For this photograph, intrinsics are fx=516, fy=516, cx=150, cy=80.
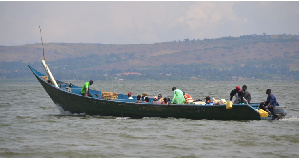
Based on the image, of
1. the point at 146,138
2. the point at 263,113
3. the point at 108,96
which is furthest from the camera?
the point at 108,96

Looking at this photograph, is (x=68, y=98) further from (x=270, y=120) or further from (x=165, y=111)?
(x=270, y=120)

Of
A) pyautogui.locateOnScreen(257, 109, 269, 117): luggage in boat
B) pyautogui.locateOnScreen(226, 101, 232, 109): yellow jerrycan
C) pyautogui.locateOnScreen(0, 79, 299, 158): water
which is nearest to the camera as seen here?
pyautogui.locateOnScreen(0, 79, 299, 158): water

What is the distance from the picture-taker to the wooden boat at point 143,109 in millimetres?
21609

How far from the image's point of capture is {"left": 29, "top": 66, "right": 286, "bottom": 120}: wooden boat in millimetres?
21609

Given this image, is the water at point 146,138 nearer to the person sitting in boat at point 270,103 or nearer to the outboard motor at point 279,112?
the outboard motor at point 279,112

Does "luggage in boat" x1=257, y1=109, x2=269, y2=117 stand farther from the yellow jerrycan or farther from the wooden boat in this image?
the yellow jerrycan

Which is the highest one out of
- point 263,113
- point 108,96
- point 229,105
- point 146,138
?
point 108,96

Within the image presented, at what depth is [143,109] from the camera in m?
23.2

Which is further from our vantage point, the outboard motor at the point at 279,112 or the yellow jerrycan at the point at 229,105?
the outboard motor at the point at 279,112

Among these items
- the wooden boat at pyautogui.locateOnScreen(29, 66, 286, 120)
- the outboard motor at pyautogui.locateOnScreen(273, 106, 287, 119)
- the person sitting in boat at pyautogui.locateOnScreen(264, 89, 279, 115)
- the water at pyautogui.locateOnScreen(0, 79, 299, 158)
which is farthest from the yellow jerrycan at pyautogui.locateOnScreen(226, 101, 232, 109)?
the outboard motor at pyautogui.locateOnScreen(273, 106, 287, 119)

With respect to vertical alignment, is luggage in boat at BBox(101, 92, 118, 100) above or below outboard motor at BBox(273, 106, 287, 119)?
above

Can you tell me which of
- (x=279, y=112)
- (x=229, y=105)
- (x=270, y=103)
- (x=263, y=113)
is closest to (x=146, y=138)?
(x=229, y=105)

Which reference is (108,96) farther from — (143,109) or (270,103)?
(270,103)

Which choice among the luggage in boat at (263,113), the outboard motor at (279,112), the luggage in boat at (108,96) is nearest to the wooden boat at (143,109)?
the luggage in boat at (263,113)
